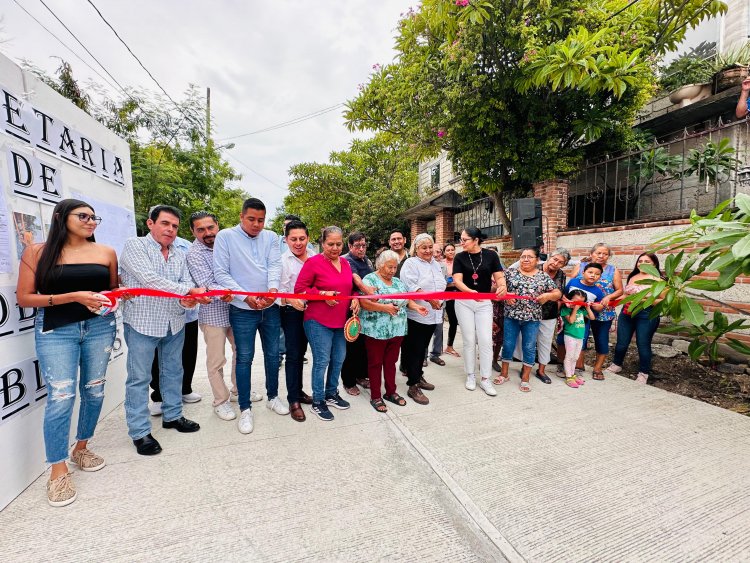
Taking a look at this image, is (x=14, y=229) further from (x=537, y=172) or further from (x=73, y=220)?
(x=537, y=172)

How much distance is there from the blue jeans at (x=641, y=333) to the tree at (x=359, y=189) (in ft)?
40.7

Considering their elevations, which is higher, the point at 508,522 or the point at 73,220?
the point at 73,220

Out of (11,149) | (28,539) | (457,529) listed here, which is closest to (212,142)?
(11,149)

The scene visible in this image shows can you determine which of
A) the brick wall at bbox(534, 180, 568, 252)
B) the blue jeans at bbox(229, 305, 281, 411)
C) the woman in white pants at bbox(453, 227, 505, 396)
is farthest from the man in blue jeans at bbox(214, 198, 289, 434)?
the brick wall at bbox(534, 180, 568, 252)

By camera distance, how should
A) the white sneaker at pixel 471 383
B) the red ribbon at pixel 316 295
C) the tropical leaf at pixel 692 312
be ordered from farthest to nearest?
the white sneaker at pixel 471 383, the red ribbon at pixel 316 295, the tropical leaf at pixel 692 312

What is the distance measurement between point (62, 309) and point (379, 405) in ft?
8.61

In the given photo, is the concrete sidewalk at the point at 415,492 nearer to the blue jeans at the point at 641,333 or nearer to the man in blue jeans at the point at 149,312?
the man in blue jeans at the point at 149,312

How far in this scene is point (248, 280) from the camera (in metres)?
3.04

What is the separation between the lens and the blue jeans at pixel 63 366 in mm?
2158

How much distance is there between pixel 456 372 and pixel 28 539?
4046 mm

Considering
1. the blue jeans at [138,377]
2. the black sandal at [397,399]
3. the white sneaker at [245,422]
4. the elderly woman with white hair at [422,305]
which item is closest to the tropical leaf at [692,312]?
the elderly woman with white hair at [422,305]

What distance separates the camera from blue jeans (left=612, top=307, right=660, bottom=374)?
4.10m

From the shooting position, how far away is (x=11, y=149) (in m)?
2.28

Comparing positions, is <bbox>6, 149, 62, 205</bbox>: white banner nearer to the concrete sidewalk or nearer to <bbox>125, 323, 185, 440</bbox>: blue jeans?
<bbox>125, 323, 185, 440</bbox>: blue jeans
